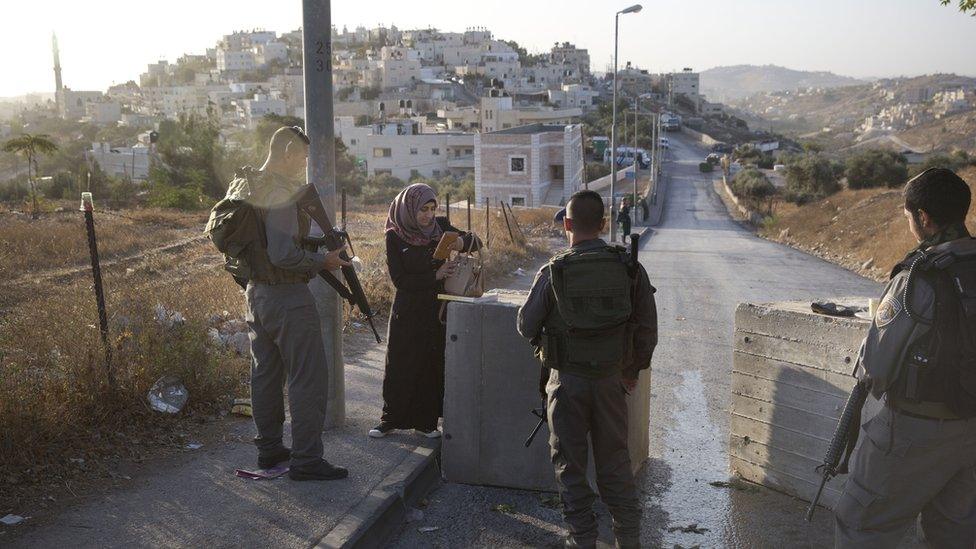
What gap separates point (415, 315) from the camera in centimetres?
555

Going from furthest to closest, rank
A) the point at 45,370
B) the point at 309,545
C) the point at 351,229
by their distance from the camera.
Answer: the point at 351,229 < the point at 45,370 < the point at 309,545

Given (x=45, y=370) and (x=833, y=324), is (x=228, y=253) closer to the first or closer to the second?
(x=45, y=370)

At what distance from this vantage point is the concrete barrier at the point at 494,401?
502cm

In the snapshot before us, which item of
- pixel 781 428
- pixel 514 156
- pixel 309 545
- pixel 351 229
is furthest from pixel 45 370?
pixel 514 156

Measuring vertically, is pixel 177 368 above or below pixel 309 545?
above

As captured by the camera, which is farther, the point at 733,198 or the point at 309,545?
the point at 733,198

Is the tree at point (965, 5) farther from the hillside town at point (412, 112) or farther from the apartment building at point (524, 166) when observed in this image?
the apartment building at point (524, 166)

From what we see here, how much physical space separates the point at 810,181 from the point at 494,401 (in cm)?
5692

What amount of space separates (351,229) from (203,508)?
23.5 metres

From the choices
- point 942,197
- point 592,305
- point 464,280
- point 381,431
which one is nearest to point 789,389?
point 592,305

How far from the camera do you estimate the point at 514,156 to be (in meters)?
59.2

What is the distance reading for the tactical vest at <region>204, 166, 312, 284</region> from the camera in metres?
4.54

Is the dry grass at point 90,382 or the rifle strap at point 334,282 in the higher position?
the rifle strap at point 334,282

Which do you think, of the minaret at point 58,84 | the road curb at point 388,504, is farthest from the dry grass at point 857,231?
the minaret at point 58,84
